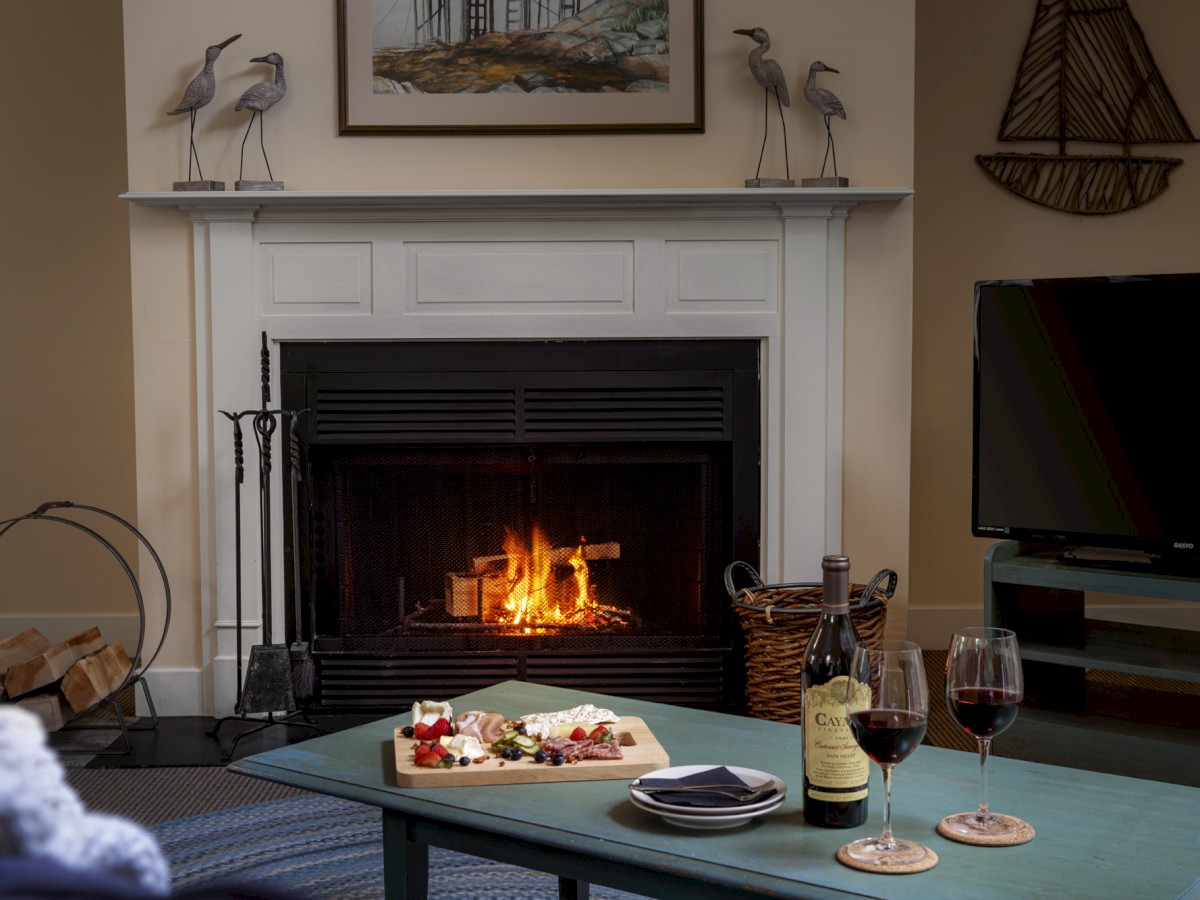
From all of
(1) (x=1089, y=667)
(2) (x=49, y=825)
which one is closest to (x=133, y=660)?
(1) (x=1089, y=667)

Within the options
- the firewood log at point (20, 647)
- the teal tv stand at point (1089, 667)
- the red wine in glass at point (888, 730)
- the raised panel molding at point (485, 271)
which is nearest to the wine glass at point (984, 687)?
the red wine in glass at point (888, 730)

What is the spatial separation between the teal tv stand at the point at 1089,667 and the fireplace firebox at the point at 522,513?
2.88 feet

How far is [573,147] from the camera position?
3479 millimetres

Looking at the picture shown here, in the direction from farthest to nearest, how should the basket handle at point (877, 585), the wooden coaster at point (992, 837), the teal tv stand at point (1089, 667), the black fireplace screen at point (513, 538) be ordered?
the black fireplace screen at point (513, 538) < the basket handle at point (877, 585) < the teal tv stand at point (1089, 667) < the wooden coaster at point (992, 837)

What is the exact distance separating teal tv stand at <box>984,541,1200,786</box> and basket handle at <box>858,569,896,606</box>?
1.03 feet

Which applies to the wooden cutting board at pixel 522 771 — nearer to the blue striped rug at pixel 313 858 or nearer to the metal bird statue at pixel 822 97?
the blue striped rug at pixel 313 858

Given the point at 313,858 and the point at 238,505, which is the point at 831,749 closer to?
the point at 313,858

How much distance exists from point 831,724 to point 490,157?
2458 millimetres

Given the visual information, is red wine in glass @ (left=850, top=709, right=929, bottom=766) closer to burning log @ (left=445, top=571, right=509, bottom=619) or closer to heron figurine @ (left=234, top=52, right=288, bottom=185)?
burning log @ (left=445, top=571, right=509, bottom=619)

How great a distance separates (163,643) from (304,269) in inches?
45.2

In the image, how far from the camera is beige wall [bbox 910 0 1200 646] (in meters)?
4.31

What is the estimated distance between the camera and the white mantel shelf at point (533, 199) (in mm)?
3338

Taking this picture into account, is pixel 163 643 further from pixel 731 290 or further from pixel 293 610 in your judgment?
pixel 731 290

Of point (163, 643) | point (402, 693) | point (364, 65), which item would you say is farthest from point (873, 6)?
point (163, 643)
